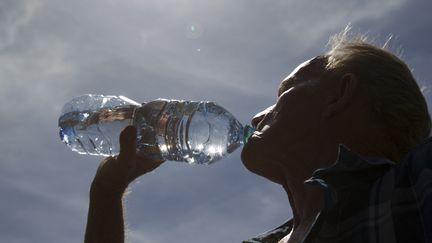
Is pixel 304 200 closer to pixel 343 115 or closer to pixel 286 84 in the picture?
pixel 343 115

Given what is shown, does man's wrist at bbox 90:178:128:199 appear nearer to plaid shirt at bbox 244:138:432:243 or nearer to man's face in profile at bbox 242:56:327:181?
man's face in profile at bbox 242:56:327:181

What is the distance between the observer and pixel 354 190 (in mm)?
2320

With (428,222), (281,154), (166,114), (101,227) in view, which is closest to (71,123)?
(166,114)

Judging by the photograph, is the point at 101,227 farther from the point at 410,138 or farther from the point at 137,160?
the point at 410,138

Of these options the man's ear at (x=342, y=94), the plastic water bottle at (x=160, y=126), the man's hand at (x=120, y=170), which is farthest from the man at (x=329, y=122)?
the plastic water bottle at (x=160, y=126)

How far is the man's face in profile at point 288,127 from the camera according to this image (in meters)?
3.28

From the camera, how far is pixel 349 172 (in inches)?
94.0

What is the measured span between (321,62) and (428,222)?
179 centimetres

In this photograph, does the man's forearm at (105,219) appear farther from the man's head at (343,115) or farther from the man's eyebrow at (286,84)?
the man's eyebrow at (286,84)

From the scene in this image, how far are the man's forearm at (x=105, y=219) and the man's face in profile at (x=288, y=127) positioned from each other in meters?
1.09

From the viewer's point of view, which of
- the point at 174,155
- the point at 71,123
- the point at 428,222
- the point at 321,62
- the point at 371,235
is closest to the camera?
the point at 428,222

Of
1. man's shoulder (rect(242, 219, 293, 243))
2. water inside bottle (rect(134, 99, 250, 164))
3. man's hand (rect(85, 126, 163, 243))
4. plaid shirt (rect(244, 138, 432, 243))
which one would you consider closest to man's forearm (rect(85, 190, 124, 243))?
man's hand (rect(85, 126, 163, 243))

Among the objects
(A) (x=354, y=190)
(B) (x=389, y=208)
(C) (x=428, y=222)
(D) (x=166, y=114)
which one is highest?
(D) (x=166, y=114)

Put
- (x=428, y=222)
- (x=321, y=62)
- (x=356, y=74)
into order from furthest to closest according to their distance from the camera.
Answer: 1. (x=321, y=62)
2. (x=356, y=74)
3. (x=428, y=222)
